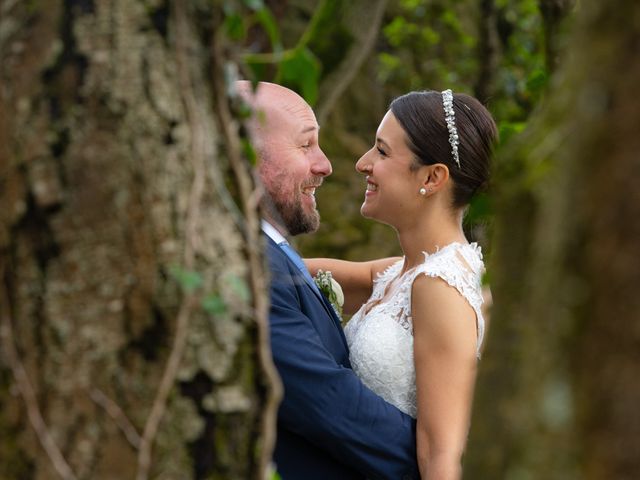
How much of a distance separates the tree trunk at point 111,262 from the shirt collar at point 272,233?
1.79m

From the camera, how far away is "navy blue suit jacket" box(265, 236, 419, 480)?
9.05ft

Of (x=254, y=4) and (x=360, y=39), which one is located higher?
(x=254, y=4)

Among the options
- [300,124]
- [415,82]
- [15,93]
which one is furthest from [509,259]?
[415,82]

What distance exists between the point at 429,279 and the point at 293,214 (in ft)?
2.32

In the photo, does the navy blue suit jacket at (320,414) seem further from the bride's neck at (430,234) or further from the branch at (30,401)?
the branch at (30,401)

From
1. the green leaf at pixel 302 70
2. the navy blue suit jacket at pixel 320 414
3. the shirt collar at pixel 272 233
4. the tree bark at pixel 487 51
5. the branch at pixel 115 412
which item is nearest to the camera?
the branch at pixel 115 412

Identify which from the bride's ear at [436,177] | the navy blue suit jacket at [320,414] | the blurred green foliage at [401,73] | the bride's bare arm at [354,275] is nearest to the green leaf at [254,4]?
the navy blue suit jacket at [320,414]

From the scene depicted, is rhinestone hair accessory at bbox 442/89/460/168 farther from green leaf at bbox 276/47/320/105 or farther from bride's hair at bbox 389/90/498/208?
green leaf at bbox 276/47/320/105

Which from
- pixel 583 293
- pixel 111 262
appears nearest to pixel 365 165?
pixel 111 262

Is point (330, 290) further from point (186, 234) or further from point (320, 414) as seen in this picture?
point (186, 234)

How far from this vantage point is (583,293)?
918 millimetres

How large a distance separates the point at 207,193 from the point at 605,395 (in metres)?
0.70

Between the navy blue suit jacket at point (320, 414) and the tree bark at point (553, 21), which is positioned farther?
the tree bark at point (553, 21)

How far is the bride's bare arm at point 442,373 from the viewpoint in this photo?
9.50 ft
